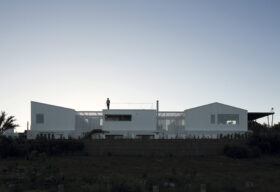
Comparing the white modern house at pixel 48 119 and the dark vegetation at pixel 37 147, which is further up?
the white modern house at pixel 48 119

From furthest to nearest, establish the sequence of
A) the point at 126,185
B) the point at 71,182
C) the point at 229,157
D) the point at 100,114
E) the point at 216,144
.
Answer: the point at 100,114
the point at 216,144
the point at 229,157
the point at 71,182
the point at 126,185

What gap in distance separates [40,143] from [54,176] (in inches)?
647

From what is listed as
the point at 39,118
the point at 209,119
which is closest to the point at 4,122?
the point at 39,118

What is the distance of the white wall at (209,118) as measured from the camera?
41.3 meters

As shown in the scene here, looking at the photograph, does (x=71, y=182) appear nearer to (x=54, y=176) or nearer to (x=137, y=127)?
(x=54, y=176)

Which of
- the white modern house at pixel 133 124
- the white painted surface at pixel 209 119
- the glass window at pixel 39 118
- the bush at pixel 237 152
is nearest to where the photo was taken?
the bush at pixel 237 152

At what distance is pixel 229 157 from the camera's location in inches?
1165

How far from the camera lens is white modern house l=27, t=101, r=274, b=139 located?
41406mm

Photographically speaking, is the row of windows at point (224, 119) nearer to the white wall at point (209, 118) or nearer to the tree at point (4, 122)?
the white wall at point (209, 118)

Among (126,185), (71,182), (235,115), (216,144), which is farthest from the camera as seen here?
(235,115)

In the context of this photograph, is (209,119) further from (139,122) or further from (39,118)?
(39,118)

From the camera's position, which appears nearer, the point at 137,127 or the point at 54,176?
the point at 54,176

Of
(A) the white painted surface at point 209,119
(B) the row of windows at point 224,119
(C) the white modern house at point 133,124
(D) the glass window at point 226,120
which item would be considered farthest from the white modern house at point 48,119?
(D) the glass window at point 226,120

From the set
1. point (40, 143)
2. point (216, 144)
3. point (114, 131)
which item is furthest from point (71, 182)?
point (114, 131)
